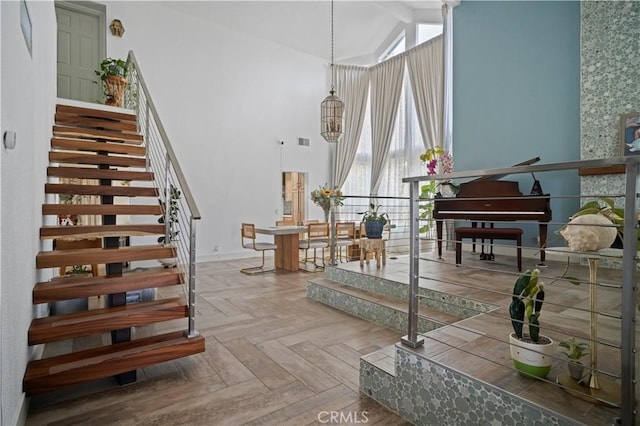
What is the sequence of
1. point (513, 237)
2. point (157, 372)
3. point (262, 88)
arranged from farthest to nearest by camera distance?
point (262, 88), point (513, 237), point (157, 372)

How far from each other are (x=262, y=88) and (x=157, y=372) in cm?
687

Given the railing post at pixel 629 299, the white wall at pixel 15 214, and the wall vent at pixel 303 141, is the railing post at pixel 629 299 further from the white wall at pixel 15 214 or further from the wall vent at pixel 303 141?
the wall vent at pixel 303 141

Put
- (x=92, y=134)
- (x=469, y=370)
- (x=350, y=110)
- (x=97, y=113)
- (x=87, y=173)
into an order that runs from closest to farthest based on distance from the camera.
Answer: (x=469, y=370), (x=87, y=173), (x=92, y=134), (x=97, y=113), (x=350, y=110)

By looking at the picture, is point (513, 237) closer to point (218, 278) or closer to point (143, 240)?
point (218, 278)

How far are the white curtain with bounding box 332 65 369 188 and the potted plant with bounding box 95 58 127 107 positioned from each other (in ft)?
16.7

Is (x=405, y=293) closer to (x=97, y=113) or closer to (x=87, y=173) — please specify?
(x=87, y=173)

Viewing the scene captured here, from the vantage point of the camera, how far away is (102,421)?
1860 mm

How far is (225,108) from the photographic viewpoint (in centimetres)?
746

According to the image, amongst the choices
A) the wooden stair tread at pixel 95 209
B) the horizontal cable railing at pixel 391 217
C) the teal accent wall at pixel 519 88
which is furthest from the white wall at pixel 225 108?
the teal accent wall at pixel 519 88

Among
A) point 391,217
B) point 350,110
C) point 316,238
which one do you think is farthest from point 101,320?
point 350,110

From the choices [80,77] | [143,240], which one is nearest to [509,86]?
[143,240]

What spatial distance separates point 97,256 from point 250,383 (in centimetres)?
146

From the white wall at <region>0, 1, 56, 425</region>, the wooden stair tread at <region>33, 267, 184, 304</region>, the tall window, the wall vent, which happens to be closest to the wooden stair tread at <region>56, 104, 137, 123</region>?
the white wall at <region>0, 1, 56, 425</region>

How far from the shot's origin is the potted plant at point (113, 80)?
17.0 ft
